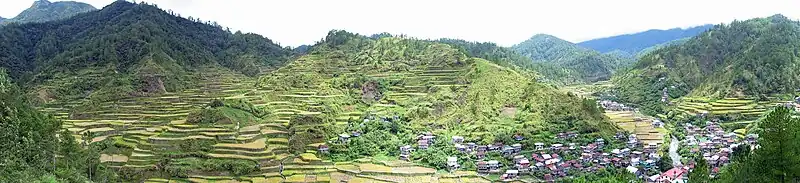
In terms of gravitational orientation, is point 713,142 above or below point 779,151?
below

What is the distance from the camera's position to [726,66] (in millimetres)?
48844

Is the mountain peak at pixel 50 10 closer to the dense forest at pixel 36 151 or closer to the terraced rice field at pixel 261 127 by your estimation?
the terraced rice field at pixel 261 127

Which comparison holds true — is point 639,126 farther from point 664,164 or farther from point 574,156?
point 574,156

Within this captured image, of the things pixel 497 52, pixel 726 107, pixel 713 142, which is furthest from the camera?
pixel 497 52

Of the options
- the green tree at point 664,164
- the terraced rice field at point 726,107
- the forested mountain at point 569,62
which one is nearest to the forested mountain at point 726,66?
the terraced rice field at point 726,107

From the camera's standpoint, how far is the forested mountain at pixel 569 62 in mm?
79562

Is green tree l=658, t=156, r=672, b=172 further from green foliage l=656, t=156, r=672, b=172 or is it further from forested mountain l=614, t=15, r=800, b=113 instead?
forested mountain l=614, t=15, r=800, b=113

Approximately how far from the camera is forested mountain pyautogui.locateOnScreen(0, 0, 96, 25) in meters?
92.4

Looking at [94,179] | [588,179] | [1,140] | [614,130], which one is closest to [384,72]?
[614,130]

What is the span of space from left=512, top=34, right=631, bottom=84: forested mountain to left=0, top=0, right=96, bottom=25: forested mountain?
242ft

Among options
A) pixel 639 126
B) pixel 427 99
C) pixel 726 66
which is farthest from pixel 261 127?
pixel 726 66

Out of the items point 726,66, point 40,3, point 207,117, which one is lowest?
point 207,117

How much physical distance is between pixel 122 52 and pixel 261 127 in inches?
1118

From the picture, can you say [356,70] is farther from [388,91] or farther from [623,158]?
[623,158]
